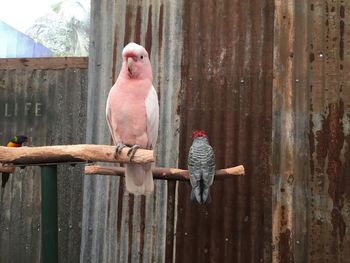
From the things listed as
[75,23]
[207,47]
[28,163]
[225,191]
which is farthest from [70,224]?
[75,23]

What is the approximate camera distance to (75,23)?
1138 cm

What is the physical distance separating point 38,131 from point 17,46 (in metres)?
1.52

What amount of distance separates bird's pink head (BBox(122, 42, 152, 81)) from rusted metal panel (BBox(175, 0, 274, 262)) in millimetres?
1032

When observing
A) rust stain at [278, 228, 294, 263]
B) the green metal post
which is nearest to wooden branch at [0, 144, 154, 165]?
the green metal post

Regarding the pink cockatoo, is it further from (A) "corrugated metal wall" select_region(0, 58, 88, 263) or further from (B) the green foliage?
(B) the green foliage

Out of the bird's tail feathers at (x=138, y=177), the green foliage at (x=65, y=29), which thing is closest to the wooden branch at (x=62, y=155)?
the bird's tail feathers at (x=138, y=177)

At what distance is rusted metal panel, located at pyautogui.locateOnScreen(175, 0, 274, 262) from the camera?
3.75 meters

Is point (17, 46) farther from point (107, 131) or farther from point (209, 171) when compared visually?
point (209, 171)

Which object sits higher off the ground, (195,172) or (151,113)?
(151,113)

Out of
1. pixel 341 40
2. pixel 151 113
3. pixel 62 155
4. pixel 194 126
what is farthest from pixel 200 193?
pixel 341 40

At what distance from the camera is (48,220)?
221 centimetres

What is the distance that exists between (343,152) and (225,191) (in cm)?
115

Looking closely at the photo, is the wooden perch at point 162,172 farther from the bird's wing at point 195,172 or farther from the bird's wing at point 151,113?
the bird's wing at point 151,113

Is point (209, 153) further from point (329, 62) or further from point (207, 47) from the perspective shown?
point (329, 62)
